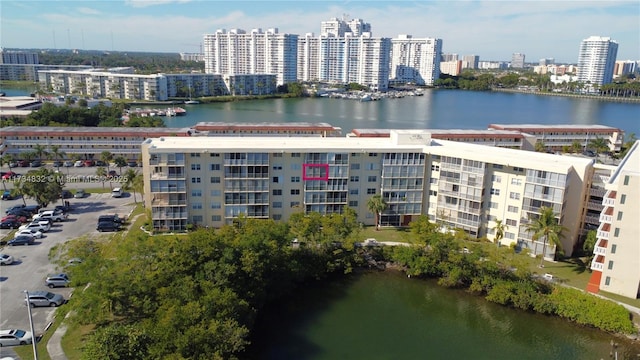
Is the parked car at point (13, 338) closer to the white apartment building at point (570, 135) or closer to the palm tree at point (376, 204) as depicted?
the palm tree at point (376, 204)

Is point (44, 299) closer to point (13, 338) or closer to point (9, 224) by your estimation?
point (13, 338)

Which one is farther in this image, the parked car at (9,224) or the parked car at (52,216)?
the parked car at (52,216)

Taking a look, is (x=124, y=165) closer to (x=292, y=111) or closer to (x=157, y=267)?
(x=157, y=267)

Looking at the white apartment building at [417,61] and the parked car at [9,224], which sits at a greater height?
the white apartment building at [417,61]

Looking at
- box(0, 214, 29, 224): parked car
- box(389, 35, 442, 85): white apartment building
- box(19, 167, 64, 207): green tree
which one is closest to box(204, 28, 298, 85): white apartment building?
box(389, 35, 442, 85): white apartment building

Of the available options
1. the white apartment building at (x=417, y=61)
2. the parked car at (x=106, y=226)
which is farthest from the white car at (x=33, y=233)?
the white apartment building at (x=417, y=61)

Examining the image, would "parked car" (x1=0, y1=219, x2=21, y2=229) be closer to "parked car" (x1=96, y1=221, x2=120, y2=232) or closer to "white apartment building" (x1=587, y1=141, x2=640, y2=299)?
"parked car" (x1=96, y1=221, x2=120, y2=232)

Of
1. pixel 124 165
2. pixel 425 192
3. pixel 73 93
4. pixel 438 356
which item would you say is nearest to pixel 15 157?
pixel 124 165
